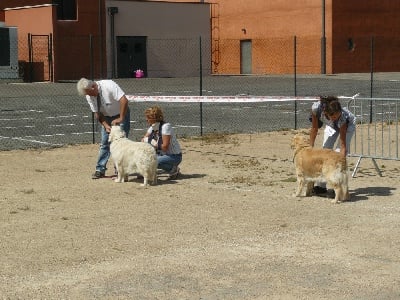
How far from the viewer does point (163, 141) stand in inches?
526

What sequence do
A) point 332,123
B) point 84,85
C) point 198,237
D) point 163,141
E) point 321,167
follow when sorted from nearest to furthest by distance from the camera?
point 198,237 < point 321,167 < point 332,123 < point 84,85 < point 163,141

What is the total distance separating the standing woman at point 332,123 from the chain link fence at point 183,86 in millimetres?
7956

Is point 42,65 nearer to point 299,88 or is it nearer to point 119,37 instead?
point 119,37

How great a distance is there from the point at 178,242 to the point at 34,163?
737cm

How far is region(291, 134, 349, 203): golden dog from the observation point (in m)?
11.1

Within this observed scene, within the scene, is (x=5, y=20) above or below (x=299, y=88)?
above

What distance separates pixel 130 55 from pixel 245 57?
10061mm

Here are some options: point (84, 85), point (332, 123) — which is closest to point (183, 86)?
point (84, 85)

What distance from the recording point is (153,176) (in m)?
12.7

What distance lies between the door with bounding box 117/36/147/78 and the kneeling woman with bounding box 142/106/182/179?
1651 inches

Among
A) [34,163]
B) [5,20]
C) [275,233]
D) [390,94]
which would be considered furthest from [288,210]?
[5,20]

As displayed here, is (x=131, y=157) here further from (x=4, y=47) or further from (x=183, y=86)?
(x=4, y=47)

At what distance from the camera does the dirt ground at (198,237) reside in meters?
7.32

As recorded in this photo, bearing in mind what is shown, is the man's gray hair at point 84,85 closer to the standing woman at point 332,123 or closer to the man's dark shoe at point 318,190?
the standing woman at point 332,123
